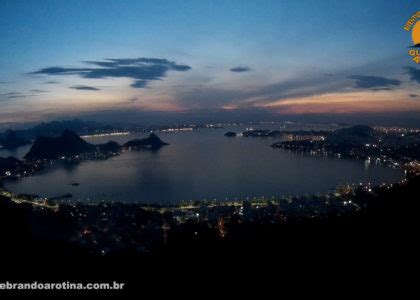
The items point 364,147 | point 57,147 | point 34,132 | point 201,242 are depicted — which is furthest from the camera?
point 34,132

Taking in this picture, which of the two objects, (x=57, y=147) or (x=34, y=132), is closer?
(x=57, y=147)

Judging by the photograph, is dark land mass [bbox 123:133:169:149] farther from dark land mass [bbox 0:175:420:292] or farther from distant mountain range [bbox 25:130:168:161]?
dark land mass [bbox 0:175:420:292]

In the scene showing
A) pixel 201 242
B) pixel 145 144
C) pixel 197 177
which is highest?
pixel 145 144

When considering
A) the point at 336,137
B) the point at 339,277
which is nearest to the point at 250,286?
the point at 339,277

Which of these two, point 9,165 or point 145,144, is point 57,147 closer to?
point 9,165

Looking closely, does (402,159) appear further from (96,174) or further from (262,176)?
(96,174)

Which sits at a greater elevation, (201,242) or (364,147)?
(364,147)

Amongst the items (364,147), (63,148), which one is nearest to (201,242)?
(63,148)

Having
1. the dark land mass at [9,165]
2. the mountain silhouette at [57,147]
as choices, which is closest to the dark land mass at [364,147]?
the mountain silhouette at [57,147]
